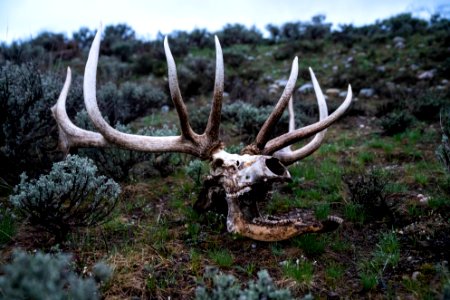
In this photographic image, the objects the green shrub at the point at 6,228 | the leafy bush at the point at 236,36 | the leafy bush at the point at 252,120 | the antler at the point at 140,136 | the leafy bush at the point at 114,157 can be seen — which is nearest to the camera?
the green shrub at the point at 6,228

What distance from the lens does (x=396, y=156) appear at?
5.11 m

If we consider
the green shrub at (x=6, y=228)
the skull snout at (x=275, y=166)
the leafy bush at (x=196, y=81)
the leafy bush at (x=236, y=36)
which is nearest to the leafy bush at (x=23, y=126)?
the green shrub at (x=6, y=228)

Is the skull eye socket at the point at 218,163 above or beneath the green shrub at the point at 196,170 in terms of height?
above

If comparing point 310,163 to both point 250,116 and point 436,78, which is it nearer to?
point 250,116

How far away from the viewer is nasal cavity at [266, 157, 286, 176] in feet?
9.14

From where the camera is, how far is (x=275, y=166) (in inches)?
112

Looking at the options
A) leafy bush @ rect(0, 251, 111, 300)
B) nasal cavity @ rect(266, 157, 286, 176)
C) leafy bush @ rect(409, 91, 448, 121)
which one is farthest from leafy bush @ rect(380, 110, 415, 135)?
leafy bush @ rect(0, 251, 111, 300)

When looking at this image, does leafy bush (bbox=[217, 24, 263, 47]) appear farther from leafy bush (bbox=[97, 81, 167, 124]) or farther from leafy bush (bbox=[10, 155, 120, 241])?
leafy bush (bbox=[10, 155, 120, 241])

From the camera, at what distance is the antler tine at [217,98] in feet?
8.96

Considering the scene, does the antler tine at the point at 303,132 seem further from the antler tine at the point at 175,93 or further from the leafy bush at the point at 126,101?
the leafy bush at the point at 126,101

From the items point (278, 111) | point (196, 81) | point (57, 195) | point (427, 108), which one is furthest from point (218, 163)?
point (196, 81)

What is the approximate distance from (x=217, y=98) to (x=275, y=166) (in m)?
0.72

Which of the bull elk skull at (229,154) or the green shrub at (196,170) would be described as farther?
the green shrub at (196,170)

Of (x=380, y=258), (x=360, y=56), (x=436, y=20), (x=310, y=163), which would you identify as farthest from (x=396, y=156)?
(x=436, y=20)
